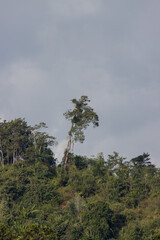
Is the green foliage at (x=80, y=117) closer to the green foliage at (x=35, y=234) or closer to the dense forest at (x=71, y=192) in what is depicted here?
the dense forest at (x=71, y=192)

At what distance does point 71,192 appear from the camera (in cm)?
3509

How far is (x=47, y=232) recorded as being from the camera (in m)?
18.4

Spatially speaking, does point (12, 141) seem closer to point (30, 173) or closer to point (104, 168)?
point (30, 173)

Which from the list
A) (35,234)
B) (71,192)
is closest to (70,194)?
(71,192)

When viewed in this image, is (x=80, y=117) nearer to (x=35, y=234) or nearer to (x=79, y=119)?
(x=79, y=119)

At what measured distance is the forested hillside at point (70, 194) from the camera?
2705cm

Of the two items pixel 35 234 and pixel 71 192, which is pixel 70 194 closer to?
pixel 71 192

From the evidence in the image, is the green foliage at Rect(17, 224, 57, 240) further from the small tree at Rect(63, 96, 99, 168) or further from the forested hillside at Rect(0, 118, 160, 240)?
the small tree at Rect(63, 96, 99, 168)

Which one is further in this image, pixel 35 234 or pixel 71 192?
pixel 71 192

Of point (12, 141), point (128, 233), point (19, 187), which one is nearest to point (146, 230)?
point (128, 233)

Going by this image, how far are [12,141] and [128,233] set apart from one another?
67.8 ft

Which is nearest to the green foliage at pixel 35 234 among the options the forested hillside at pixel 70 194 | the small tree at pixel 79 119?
the forested hillside at pixel 70 194

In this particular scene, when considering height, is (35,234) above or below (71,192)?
below

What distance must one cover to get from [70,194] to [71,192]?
0.36 metres
